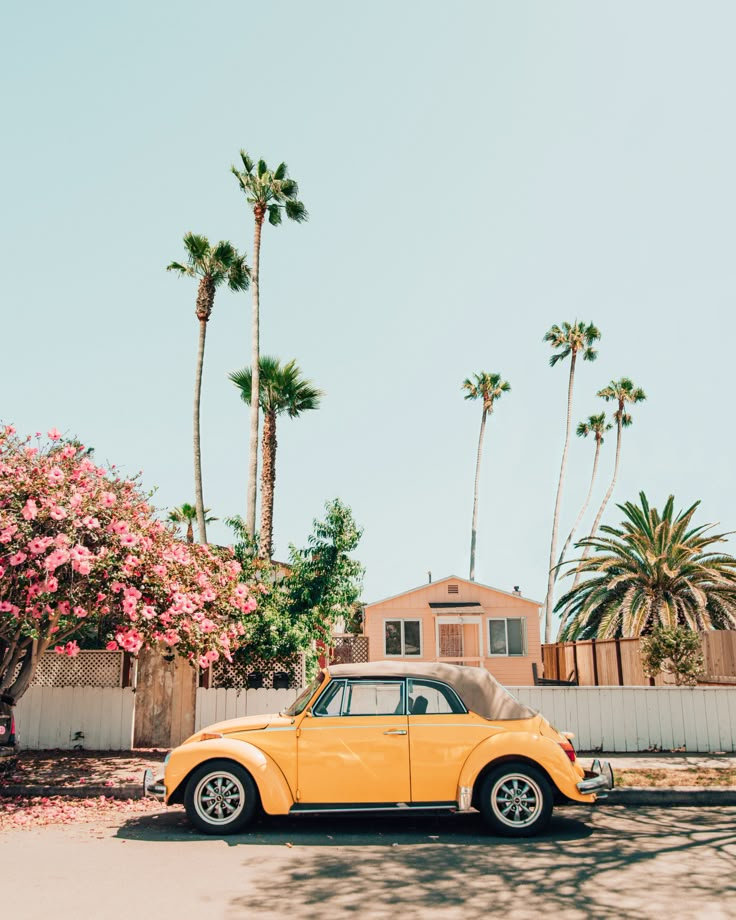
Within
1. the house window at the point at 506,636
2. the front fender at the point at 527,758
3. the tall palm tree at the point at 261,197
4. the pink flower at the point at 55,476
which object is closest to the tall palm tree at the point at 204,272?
the tall palm tree at the point at 261,197

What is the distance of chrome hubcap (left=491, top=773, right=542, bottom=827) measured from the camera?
24.6 ft

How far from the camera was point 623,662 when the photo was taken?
20562 mm

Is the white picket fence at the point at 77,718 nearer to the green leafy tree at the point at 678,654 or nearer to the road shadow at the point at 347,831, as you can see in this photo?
the road shadow at the point at 347,831

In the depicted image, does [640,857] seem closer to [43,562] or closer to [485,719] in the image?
[485,719]

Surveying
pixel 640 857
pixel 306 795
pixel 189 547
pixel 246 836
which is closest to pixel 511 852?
pixel 640 857

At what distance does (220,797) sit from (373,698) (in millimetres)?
1765

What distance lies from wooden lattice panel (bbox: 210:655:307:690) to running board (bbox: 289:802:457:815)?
6.40 metres

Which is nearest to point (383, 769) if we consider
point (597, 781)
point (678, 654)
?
point (597, 781)

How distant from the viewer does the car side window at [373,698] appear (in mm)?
7832

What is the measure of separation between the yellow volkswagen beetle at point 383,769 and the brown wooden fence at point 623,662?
954 centimetres

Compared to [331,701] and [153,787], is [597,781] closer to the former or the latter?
[331,701]

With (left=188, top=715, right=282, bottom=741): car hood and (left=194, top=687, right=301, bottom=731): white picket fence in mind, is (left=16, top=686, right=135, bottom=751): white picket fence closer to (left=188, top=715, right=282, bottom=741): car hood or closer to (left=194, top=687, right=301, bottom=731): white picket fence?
(left=194, top=687, right=301, bottom=731): white picket fence

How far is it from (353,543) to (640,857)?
8280 mm

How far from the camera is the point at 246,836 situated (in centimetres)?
753
